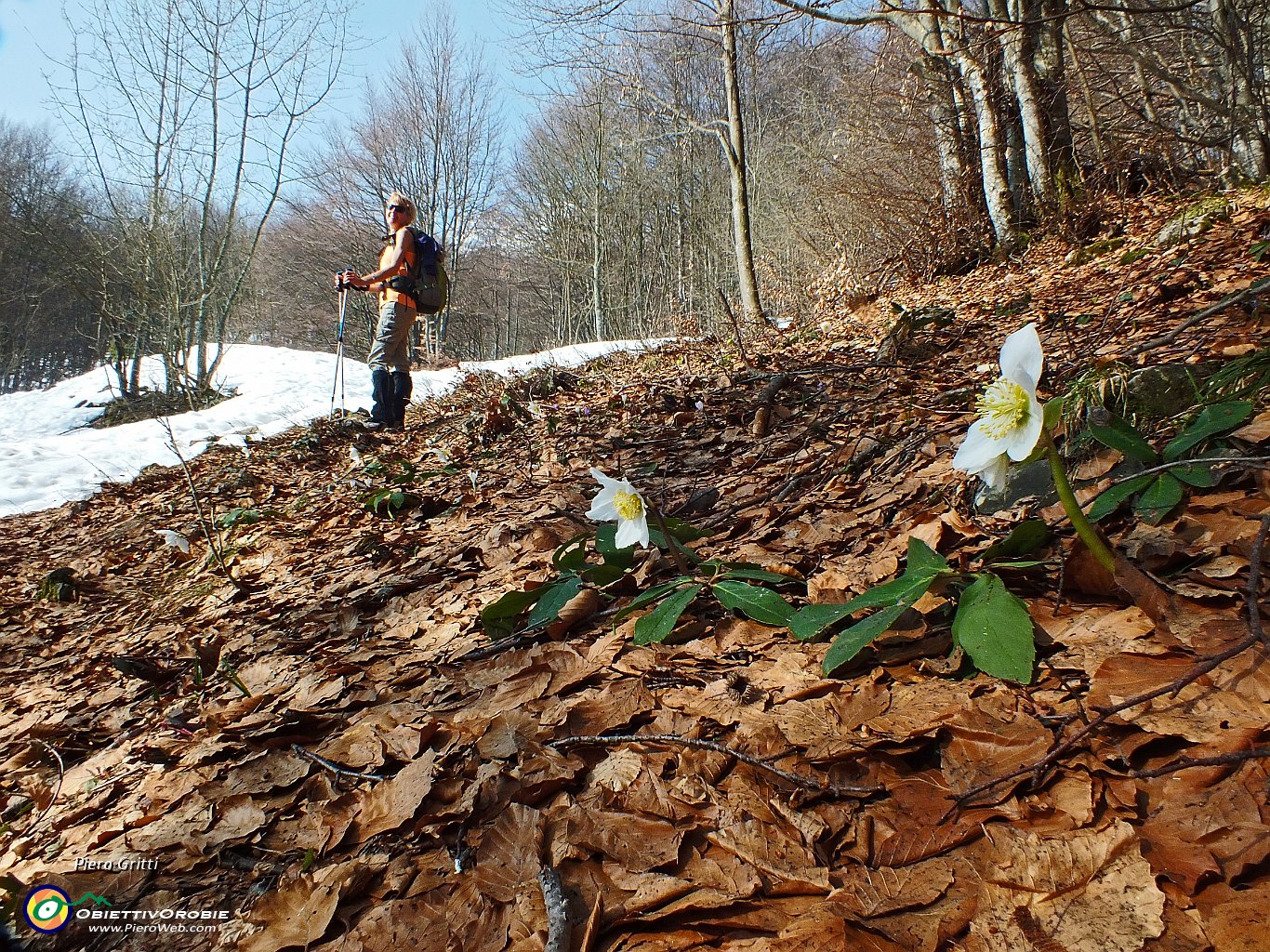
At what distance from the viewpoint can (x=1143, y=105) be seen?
5.91 meters

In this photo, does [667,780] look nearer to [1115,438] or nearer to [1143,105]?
[1115,438]

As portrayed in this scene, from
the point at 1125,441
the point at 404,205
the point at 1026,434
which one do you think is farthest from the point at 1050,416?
the point at 404,205

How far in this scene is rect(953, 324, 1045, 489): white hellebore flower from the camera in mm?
853

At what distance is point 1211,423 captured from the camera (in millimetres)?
1097

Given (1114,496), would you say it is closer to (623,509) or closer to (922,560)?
(922,560)

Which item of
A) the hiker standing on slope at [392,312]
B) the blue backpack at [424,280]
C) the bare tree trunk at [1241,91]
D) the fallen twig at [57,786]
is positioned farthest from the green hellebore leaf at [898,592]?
the blue backpack at [424,280]

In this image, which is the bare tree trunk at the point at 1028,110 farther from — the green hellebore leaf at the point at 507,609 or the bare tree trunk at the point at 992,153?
the green hellebore leaf at the point at 507,609

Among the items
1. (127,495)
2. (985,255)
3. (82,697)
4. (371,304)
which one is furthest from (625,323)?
(82,697)

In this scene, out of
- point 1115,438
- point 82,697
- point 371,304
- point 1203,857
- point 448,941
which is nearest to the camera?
point 1203,857

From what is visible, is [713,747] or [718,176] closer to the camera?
[713,747]

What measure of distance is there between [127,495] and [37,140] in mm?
29358

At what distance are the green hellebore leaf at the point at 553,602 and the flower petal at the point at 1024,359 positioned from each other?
3.29ft

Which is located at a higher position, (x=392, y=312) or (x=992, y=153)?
(x=992, y=153)

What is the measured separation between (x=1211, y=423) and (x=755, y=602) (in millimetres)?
864
